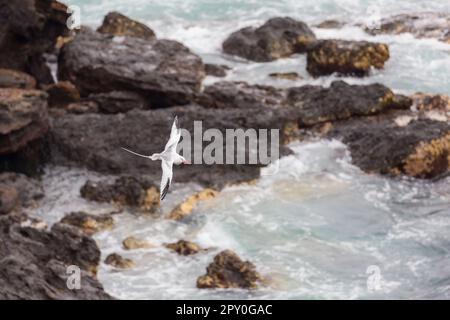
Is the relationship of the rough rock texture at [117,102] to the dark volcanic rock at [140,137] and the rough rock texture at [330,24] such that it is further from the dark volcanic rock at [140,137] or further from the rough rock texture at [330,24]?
the rough rock texture at [330,24]

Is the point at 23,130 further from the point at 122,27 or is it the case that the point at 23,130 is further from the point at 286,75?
the point at 122,27

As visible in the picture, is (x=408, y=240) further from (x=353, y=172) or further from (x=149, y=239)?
(x=149, y=239)

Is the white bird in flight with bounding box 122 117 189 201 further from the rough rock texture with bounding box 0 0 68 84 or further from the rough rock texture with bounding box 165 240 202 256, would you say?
the rough rock texture with bounding box 0 0 68 84

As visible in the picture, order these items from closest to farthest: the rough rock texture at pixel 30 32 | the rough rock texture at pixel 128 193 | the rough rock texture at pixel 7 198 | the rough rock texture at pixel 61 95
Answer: the rough rock texture at pixel 7 198, the rough rock texture at pixel 128 193, the rough rock texture at pixel 30 32, the rough rock texture at pixel 61 95

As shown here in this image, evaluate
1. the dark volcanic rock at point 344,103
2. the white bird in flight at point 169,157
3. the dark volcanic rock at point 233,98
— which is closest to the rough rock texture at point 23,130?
the dark volcanic rock at point 233,98

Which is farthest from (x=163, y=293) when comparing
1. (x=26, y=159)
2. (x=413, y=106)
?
(x=413, y=106)

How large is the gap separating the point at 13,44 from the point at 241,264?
32.0 ft

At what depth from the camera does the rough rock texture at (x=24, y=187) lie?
61.0ft

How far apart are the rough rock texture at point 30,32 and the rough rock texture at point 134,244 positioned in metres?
7.16

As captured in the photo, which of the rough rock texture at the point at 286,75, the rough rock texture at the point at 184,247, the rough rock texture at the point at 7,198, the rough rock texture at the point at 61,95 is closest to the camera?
the rough rock texture at the point at 184,247

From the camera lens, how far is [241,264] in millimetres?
15391

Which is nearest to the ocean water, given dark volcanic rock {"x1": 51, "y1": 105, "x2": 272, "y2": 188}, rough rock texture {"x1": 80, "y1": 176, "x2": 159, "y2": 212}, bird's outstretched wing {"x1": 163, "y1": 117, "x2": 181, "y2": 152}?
rough rock texture {"x1": 80, "y1": 176, "x2": 159, "y2": 212}

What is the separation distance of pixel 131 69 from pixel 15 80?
10.1 feet

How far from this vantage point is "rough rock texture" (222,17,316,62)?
28547 mm
